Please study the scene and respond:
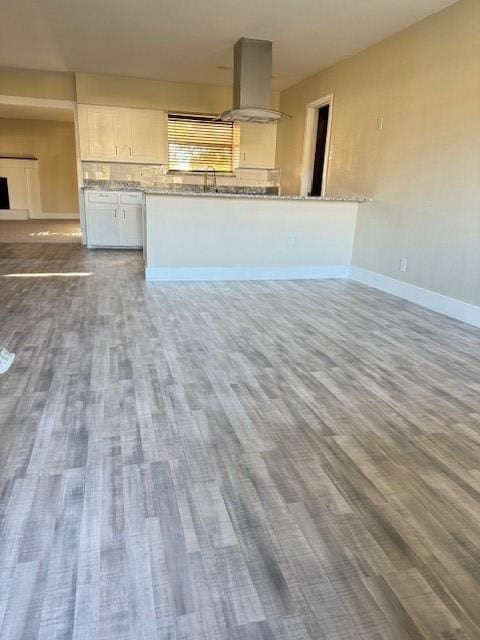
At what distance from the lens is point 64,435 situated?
5.74 ft

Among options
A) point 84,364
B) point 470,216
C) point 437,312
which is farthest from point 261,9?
point 84,364

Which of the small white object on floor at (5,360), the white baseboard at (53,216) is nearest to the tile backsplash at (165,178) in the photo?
the small white object on floor at (5,360)

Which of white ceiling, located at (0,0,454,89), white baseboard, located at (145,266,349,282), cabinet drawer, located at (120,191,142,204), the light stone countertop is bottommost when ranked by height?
white baseboard, located at (145,266,349,282)

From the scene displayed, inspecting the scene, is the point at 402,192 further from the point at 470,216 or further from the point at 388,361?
the point at 388,361

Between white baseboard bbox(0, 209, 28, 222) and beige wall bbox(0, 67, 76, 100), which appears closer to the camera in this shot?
beige wall bbox(0, 67, 76, 100)

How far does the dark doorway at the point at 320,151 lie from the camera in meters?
6.27

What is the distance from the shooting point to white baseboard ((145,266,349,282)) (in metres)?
4.72

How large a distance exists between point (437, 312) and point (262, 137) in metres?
4.64

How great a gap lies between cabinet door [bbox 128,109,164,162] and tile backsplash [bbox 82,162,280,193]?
21 cm

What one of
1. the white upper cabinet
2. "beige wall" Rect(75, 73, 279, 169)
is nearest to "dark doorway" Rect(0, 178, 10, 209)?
the white upper cabinet

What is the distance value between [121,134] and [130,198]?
3.27 ft

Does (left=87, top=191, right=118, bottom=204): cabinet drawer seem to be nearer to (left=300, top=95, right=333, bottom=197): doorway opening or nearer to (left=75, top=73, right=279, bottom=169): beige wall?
(left=75, top=73, right=279, bottom=169): beige wall

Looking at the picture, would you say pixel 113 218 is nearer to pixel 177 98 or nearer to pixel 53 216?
pixel 177 98

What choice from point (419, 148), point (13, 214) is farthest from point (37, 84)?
point (13, 214)
